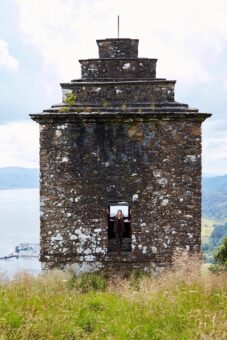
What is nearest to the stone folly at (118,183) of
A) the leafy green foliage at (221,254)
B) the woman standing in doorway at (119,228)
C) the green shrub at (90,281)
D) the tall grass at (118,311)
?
the green shrub at (90,281)

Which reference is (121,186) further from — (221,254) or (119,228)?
(221,254)

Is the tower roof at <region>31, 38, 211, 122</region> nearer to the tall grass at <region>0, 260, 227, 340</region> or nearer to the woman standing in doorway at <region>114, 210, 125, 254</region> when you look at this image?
the woman standing in doorway at <region>114, 210, 125, 254</region>

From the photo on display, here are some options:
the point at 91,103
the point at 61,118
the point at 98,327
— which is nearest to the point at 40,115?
the point at 61,118

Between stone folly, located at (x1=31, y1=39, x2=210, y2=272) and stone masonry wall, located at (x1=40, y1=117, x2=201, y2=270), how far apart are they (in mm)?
25

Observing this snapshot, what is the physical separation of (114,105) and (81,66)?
202 cm

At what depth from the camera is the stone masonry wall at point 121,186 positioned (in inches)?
470

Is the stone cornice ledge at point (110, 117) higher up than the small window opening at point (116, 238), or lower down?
higher up

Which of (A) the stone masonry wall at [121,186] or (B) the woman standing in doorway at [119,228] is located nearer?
(A) the stone masonry wall at [121,186]

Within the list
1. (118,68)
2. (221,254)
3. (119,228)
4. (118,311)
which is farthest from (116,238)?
(221,254)

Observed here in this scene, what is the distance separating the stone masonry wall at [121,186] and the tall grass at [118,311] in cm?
334

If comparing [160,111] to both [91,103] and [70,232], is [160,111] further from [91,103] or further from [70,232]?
[70,232]

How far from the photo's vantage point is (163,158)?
39.3 feet

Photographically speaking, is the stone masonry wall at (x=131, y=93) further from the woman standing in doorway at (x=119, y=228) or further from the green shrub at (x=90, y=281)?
the green shrub at (x=90, y=281)

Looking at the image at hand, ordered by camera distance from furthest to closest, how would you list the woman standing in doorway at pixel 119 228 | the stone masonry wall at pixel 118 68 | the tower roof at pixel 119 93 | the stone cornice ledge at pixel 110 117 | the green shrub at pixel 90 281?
the stone masonry wall at pixel 118 68, the woman standing in doorway at pixel 119 228, the tower roof at pixel 119 93, the stone cornice ledge at pixel 110 117, the green shrub at pixel 90 281
